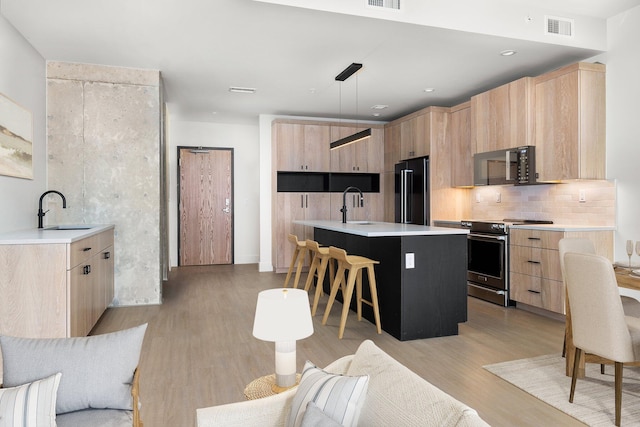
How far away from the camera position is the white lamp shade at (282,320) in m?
1.48

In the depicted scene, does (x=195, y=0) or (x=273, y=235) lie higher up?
(x=195, y=0)

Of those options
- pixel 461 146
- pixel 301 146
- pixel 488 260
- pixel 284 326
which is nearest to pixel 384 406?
pixel 284 326

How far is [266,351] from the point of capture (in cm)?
319

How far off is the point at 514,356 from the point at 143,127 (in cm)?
426

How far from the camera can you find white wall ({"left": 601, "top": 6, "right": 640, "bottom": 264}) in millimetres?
3836

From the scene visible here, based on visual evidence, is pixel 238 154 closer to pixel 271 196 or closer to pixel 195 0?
pixel 271 196

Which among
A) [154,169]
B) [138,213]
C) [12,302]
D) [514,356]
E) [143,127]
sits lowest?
[514,356]

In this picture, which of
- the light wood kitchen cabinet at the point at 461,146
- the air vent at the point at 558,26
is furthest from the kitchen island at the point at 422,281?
the light wood kitchen cabinet at the point at 461,146

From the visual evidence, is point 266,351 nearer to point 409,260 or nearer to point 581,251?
point 409,260

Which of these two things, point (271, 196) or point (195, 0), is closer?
point (195, 0)

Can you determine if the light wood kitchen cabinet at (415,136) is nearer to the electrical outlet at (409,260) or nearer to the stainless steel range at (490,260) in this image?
the stainless steel range at (490,260)

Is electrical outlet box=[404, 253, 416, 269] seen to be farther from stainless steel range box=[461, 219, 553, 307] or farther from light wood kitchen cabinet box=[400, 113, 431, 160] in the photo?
light wood kitchen cabinet box=[400, 113, 431, 160]

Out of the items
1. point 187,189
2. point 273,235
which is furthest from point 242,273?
point 187,189

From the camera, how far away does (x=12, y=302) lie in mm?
2688
